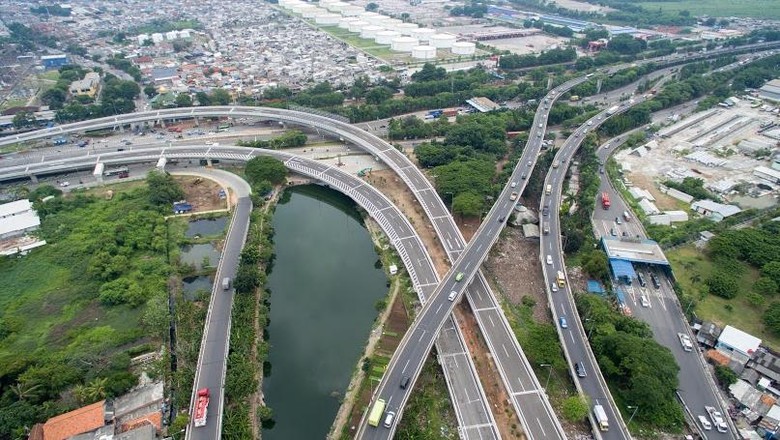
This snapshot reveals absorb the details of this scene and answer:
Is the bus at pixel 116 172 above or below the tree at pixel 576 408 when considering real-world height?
above

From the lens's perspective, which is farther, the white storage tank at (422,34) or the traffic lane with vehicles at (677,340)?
the white storage tank at (422,34)

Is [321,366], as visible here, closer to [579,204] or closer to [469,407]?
[469,407]

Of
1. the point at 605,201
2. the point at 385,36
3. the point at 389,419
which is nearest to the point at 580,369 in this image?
the point at 389,419

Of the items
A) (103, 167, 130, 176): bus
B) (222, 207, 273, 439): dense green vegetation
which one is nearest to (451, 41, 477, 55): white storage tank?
(222, 207, 273, 439): dense green vegetation

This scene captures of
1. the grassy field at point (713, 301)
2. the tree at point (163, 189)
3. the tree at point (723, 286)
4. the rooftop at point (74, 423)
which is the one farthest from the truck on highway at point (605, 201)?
the rooftop at point (74, 423)

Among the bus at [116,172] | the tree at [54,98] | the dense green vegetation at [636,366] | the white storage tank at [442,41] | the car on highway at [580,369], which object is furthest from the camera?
the white storage tank at [442,41]

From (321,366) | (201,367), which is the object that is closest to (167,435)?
(201,367)

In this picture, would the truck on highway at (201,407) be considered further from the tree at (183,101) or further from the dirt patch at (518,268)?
the tree at (183,101)

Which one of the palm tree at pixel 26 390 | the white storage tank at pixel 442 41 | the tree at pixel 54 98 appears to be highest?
the white storage tank at pixel 442 41
